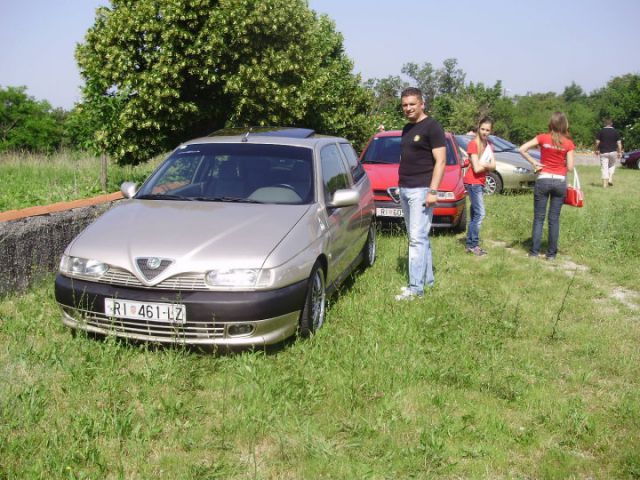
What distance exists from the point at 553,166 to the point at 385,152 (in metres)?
3.20

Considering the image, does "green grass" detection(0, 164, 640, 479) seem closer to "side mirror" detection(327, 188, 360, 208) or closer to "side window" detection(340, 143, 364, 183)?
"side mirror" detection(327, 188, 360, 208)

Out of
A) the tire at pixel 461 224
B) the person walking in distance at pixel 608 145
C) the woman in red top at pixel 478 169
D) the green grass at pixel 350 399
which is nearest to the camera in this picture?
the green grass at pixel 350 399

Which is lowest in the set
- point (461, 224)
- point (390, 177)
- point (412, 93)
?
point (461, 224)

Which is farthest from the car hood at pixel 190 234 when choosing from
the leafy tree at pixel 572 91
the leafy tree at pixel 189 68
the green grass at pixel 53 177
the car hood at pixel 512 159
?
the leafy tree at pixel 572 91

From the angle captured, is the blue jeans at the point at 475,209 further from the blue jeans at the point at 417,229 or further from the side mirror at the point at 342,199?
the side mirror at the point at 342,199

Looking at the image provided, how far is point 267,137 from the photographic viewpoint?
6.00 metres

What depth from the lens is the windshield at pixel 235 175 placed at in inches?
211

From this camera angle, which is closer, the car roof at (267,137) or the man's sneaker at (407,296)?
the car roof at (267,137)

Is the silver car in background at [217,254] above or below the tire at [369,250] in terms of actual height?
above

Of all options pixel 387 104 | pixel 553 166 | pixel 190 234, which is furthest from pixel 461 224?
pixel 387 104

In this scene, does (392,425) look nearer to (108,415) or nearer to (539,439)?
(539,439)

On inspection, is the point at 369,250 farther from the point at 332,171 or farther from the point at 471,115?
the point at 471,115

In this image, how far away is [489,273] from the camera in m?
7.50

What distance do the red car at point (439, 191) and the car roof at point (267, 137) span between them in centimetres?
271
